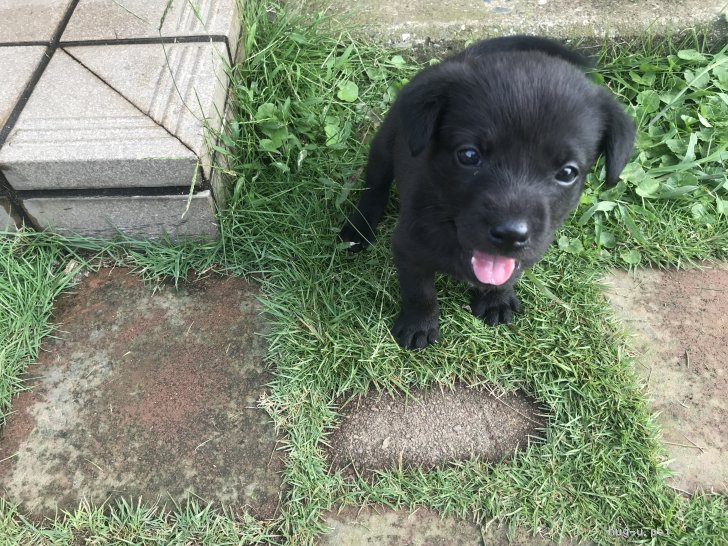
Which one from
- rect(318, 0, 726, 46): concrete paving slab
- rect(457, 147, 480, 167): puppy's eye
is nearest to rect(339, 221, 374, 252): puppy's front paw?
rect(457, 147, 480, 167): puppy's eye

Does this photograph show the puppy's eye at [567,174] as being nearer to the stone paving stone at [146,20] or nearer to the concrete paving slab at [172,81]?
the concrete paving slab at [172,81]

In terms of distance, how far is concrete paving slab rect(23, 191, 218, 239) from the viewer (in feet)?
7.70

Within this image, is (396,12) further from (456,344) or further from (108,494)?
(108,494)

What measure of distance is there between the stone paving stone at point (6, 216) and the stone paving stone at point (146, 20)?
2.54 ft

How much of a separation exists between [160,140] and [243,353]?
86cm

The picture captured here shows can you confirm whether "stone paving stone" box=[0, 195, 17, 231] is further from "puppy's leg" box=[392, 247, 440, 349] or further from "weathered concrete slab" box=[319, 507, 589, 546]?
"weathered concrete slab" box=[319, 507, 589, 546]

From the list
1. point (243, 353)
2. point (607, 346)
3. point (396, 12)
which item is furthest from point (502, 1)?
→ point (243, 353)

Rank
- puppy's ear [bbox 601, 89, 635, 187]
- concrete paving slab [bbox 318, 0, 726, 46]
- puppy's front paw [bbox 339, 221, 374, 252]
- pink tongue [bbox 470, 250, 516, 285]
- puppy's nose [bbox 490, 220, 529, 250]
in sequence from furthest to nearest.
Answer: concrete paving slab [bbox 318, 0, 726, 46], puppy's front paw [bbox 339, 221, 374, 252], pink tongue [bbox 470, 250, 516, 285], puppy's ear [bbox 601, 89, 635, 187], puppy's nose [bbox 490, 220, 529, 250]

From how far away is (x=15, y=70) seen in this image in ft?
8.13

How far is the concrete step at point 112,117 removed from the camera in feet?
7.30

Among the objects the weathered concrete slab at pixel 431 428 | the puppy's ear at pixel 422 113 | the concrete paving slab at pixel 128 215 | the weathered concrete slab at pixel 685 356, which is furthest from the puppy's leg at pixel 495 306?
the concrete paving slab at pixel 128 215

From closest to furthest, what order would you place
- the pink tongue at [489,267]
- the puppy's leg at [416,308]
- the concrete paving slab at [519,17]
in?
the pink tongue at [489,267], the puppy's leg at [416,308], the concrete paving slab at [519,17]

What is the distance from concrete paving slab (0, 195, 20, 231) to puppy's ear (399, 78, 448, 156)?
5.50 ft

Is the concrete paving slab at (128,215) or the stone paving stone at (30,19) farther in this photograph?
the stone paving stone at (30,19)
